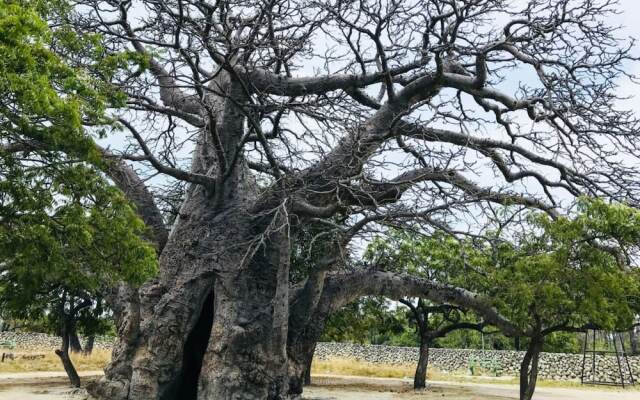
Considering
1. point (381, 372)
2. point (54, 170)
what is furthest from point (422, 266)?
point (381, 372)

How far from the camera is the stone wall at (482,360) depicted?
23969mm

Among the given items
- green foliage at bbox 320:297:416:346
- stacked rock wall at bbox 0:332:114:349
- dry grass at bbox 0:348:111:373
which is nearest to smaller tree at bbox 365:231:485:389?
green foliage at bbox 320:297:416:346

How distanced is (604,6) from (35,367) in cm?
2073

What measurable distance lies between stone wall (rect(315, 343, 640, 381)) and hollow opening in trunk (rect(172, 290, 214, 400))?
19311 mm

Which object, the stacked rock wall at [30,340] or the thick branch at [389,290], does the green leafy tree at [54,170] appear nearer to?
the thick branch at [389,290]

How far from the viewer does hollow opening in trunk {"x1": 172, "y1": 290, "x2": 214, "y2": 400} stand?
845 cm

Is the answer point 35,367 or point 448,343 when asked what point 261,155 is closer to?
point 35,367

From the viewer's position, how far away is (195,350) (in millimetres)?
8742

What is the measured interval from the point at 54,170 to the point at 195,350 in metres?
4.00

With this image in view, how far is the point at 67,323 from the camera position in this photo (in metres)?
13.7

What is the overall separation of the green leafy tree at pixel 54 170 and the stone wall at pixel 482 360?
21861 mm

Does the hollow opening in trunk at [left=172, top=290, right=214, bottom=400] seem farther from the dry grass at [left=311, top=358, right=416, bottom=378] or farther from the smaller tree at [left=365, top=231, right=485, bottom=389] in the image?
the dry grass at [left=311, top=358, right=416, bottom=378]

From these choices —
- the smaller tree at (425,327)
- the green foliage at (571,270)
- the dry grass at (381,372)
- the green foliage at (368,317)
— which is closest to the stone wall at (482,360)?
the dry grass at (381,372)

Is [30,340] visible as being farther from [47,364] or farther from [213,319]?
[213,319]
